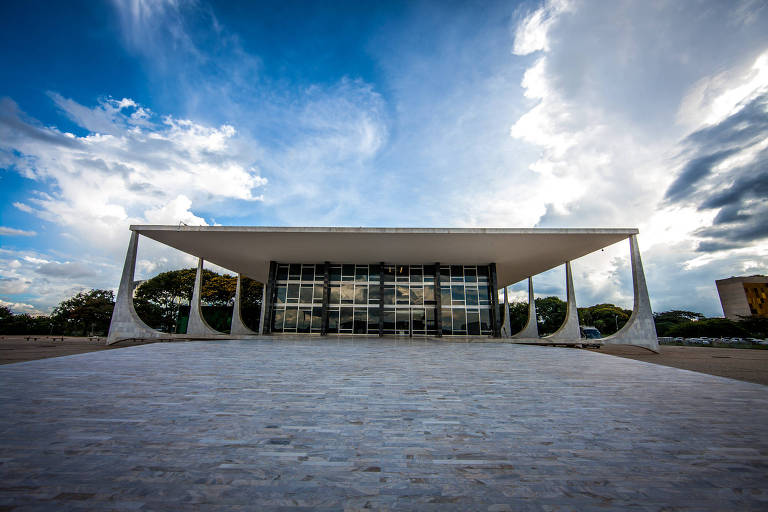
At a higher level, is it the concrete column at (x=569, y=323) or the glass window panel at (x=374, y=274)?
the glass window panel at (x=374, y=274)

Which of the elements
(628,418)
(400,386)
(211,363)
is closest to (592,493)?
(628,418)

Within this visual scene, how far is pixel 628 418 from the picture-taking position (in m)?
4.20

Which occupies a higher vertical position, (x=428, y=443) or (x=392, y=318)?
(x=392, y=318)

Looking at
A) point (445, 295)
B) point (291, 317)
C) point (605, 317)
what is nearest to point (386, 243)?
point (445, 295)

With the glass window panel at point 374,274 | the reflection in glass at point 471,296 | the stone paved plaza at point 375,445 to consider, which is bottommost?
the stone paved plaza at point 375,445

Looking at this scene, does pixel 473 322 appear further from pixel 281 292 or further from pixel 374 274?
pixel 281 292

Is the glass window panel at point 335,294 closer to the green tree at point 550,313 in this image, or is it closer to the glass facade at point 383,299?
the glass facade at point 383,299

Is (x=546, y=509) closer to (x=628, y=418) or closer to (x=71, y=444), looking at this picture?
(x=628, y=418)

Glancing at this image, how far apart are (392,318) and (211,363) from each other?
707 inches

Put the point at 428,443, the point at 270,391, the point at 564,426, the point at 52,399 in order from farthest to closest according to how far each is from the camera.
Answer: the point at 270,391
the point at 52,399
the point at 564,426
the point at 428,443

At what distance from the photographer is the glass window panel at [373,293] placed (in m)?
25.8

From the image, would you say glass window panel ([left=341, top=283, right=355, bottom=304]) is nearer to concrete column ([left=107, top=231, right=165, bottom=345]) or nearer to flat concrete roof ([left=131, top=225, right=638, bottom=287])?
flat concrete roof ([left=131, top=225, right=638, bottom=287])

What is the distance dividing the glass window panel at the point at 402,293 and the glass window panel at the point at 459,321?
4.06m

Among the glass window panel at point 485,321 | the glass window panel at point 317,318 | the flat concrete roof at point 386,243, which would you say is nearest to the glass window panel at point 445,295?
the flat concrete roof at point 386,243
